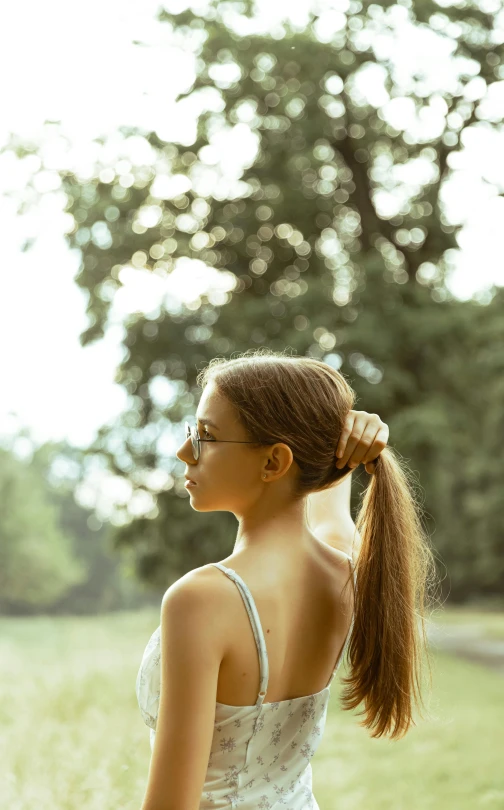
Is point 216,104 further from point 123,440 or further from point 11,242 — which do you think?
point 123,440

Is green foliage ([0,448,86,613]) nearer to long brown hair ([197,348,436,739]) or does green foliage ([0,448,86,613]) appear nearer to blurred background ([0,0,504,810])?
blurred background ([0,0,504,810])

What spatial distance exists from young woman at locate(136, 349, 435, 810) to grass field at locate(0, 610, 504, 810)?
1.79m

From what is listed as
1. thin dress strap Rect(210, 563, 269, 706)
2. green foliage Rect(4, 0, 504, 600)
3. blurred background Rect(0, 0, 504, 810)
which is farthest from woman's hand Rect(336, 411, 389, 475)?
green foliage Rect(4, 0, 504, 600)

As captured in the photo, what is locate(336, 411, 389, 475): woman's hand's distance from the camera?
3.01 feet

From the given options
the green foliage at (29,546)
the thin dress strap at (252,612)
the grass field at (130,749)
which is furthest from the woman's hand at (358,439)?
the green foliage at (29,546)

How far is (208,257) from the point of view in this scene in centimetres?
611

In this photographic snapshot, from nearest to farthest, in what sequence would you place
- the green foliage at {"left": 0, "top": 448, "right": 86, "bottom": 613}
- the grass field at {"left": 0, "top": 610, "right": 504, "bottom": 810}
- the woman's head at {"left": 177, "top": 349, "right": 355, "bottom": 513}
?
1. the woman's head at {"left": 177, "top": 349, "right": 355, "bottom": 513}
2. the grass field at {"left": 0, "top": 610, "right": 504, "bottom": 810}
3. the green foliage at {"left": 0, "top": 448, "right": 86, "bottom": 613}

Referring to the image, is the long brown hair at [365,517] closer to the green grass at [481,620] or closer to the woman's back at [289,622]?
the woman's back at [289,622]

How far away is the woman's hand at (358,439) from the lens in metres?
0.92

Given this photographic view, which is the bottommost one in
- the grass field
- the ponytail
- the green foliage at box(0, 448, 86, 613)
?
the green foliage at box(0, 448, 86, 613)

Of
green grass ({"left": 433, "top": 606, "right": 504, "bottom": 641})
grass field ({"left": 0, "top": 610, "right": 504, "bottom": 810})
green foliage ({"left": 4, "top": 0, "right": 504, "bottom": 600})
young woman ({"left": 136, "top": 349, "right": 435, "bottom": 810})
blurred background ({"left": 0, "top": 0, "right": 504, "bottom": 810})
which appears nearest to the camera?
young woman ({"left": 136, "top": 349, "right": 435, "bottom": 810})

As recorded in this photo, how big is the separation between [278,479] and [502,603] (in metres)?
9.58

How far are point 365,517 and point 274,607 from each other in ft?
0.66

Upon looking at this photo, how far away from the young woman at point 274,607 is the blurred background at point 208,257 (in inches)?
164
